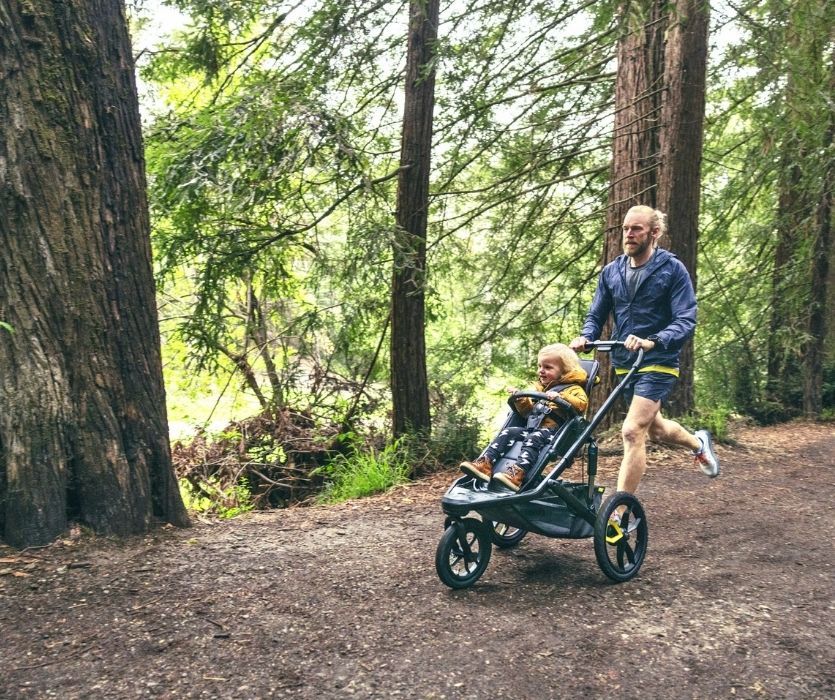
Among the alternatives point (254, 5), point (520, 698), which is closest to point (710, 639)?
point (520, 698)

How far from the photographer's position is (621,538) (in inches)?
167

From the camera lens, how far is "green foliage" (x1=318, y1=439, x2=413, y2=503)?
308 inches

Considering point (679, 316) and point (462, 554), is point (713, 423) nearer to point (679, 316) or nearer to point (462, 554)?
point (679, 316)

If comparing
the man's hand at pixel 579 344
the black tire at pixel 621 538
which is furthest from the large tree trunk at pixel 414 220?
the black tire at pixel 621 538

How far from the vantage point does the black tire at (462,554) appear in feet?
13.2

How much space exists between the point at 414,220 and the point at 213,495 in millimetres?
4162

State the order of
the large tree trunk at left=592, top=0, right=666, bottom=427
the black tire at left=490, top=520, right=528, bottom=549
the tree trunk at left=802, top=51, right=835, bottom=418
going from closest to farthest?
1. the black tire at left=490, top=520, right=528, bottom=549
2. the large tree trunk at left=592, top=0, right=666, bottom=427
3. the tree trunk at left=802, top=51, right=835, bottom=418

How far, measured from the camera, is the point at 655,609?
384 cm

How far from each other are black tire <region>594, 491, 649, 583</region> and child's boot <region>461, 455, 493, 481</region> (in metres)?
0.68

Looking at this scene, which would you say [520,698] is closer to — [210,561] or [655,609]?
[655,609]

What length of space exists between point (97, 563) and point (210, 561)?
2.07ft

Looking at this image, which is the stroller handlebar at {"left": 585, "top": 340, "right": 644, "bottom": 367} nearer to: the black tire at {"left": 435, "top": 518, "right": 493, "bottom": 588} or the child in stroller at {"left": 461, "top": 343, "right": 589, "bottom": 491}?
Result: the child in stroller at {"left": 461, "top": 343, "right": 589, "bottom": 491}

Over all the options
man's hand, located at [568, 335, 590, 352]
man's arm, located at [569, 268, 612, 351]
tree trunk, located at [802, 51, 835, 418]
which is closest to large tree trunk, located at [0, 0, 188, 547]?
man's hand, located at [568, 335, 590, 352]

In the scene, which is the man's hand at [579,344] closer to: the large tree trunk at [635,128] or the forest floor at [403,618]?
the forest floor at [403,618]
